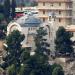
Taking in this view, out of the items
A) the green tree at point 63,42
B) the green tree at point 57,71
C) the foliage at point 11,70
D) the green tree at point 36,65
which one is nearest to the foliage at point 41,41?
the green tree at point 63,42

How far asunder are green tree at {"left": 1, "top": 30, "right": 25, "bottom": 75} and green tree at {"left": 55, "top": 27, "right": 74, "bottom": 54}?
2.56 metres

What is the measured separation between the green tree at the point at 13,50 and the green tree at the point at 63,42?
2559 millimetres

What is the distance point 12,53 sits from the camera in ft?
158

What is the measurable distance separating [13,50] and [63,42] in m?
3.78

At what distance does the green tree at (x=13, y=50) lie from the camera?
47.4m

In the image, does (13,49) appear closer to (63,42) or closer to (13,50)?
(13,50)

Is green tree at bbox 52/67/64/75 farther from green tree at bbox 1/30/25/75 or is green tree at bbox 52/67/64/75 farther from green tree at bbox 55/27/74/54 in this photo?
green tree at bbox 55/27/74/54

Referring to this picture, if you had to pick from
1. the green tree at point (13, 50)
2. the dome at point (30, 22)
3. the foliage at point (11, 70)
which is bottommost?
the foliage at point (11, 70)

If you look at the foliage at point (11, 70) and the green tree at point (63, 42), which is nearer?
the foliage at point (11, 70)

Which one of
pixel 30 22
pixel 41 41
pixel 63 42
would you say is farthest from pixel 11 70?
pixel 30 22

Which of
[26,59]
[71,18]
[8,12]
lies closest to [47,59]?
[26,59]

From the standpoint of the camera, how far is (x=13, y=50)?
48188 mm

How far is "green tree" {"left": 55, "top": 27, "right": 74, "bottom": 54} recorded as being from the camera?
4928 cm

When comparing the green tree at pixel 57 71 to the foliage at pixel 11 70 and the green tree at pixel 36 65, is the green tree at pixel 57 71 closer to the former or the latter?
the green tree at pixel 36 65
